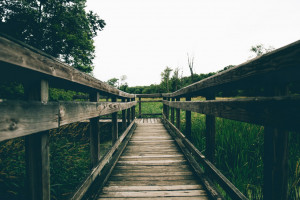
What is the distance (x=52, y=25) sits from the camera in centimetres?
1325

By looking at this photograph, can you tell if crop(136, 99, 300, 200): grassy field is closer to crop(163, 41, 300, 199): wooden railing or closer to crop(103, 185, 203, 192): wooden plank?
crop(103, 185, 203, 192): wooden plank

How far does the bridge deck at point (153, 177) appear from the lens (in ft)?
5.90

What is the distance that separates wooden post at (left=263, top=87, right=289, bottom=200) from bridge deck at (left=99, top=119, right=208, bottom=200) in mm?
967

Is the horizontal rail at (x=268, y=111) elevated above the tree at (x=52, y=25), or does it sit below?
below

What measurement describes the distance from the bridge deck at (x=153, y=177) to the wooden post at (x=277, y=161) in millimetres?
967

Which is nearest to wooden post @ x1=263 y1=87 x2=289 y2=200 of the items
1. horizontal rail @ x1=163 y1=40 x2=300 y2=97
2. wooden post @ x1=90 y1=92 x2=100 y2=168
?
horizontal rail @ x1=163 y1=40 x2=300 y2=97

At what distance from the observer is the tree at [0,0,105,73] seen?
39.4 feet

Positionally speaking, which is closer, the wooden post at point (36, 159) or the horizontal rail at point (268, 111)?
the horizontal rail at point (268, 111)

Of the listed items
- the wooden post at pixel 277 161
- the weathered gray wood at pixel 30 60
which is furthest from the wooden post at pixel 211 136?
the weathered gray wood at pixel 30 60

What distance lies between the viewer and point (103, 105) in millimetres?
1837

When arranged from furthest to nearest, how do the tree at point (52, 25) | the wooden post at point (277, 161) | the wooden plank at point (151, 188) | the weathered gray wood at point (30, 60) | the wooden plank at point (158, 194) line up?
the tree at point (52, 25) → the wooden plank at point (151, 188) → the wooden plank at point (158, 194) → the wooden post at point (277, 161) → the weathered gray wood at point (30, 60)

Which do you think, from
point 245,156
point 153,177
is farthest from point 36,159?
point 245,156

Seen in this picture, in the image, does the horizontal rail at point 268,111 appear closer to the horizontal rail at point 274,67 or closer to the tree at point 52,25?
the horizontal rail at point 274,67

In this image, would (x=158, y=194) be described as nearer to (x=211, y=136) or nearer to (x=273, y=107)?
(x=211, y=136)
